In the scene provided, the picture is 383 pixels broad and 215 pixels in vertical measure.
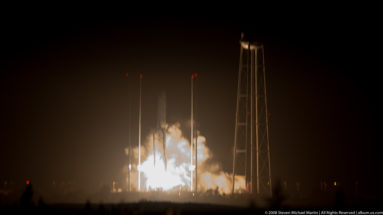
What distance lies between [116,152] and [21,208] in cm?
5564

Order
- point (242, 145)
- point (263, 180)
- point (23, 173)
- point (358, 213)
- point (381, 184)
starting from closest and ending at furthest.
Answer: point (358, 213)
point (263, 180)
point (242, 145)
point (381, 184)
point (23, 173)

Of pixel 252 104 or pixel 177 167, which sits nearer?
pixel 252 104

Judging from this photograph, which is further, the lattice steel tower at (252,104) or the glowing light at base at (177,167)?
the glowing light at base at (177,167)

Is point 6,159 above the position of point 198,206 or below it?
above

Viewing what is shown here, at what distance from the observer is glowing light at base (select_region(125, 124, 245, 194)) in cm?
6438

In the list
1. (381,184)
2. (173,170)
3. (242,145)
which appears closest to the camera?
(242,145)

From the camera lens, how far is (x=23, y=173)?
82500 millimetres

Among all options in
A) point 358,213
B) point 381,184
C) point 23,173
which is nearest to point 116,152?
point 23,173

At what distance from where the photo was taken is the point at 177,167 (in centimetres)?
6988

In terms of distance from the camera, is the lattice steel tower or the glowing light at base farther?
the glowing light at base

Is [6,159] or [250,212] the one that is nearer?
[250,212]

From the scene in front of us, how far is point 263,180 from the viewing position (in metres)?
55.1

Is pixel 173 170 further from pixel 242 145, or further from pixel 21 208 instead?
pixel 21 208

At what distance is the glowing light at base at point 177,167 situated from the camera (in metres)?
64.4
